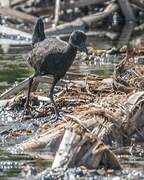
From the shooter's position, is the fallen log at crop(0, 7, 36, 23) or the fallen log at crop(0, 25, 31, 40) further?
the fallen log at crop(0, 7, 36, 23)

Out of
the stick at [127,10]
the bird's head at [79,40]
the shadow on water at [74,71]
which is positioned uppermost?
the bird's head at [79,40]

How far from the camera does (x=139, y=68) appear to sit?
Answer: 444 inches

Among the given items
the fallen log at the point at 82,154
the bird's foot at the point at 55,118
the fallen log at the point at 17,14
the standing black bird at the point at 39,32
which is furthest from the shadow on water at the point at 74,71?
the fallen log at the point at 17,14

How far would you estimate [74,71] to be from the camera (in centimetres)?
1480

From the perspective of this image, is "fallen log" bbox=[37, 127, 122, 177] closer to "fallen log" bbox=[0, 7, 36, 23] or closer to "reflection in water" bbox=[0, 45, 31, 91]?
"reflection in water" bbox=[0, 45, 31, 91]

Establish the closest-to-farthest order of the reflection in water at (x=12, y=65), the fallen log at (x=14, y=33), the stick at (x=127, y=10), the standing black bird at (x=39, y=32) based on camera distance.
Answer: the standing black bird at (x=39, y=32)
the reflection in water at (x=12, y=65)
the fallen log at (x=14, y=33)
the stick at (x=127, y=10)

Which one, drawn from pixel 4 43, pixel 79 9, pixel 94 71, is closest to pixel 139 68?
pixel 94 71

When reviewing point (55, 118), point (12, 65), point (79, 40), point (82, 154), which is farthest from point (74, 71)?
point (82, 154)

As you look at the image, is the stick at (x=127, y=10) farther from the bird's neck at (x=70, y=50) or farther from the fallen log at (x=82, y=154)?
the fallen log at (x=82, y=154)

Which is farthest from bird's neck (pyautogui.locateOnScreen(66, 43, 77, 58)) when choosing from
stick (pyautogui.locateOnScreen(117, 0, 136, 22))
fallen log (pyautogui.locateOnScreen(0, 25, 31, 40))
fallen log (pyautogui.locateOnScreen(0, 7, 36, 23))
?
stick (pyautogui.locateOnScreen(117, 0, 136, 22))

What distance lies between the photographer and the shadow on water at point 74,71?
8.07m

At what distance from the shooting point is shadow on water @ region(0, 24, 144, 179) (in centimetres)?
807

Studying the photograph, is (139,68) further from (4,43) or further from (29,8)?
(29,8)

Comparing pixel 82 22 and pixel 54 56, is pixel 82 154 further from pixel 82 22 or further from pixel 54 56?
pixel 82 22
